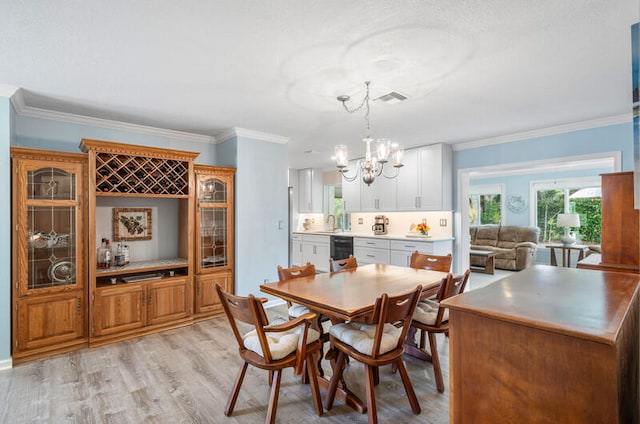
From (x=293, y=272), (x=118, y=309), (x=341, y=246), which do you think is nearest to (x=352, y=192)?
(x=341, y=246)

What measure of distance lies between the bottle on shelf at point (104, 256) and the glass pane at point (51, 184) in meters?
0.71

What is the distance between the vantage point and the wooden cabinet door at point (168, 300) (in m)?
3.77

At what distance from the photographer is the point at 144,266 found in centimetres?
382

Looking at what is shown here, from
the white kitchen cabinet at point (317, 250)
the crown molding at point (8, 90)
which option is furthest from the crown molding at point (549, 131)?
the crown molding at point (8, 90)

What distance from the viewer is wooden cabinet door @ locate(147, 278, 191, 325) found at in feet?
12.4

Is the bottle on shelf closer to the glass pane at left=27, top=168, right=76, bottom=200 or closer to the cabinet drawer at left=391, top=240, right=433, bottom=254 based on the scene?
the glass pane at left=27, top=168, right=76, bottom=200

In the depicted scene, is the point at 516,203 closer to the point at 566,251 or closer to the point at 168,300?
the point at 566,251

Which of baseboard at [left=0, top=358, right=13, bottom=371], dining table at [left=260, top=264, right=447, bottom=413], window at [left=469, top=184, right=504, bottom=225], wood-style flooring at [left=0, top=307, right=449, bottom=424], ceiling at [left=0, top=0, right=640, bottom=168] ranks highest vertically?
ceiling at [left=0, top=0, right=640, bottom=168]

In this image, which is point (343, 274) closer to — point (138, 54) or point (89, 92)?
point (138, 54)

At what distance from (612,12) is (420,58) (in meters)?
1.11

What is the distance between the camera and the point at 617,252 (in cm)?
251

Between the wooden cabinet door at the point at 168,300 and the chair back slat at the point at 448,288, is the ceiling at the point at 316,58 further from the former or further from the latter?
the wooden cabinet door at the point at 168,300

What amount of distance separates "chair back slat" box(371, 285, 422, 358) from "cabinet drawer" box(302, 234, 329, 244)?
507cm

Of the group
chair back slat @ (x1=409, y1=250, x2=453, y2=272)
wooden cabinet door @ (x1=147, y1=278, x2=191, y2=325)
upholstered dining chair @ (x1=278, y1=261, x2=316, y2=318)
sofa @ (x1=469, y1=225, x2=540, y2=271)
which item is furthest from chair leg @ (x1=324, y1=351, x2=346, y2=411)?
sofa @ (x1=469, y1=225, x2=540, y2=271)
